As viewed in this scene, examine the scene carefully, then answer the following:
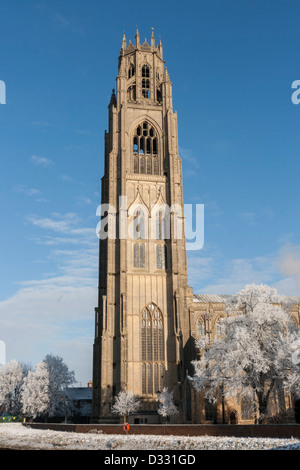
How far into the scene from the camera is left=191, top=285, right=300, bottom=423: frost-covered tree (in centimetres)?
4181

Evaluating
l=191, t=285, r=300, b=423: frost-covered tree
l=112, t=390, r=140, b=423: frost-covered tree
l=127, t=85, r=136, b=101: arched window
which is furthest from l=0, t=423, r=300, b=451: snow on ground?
l=127, t=85, r=136, b=101: arched window

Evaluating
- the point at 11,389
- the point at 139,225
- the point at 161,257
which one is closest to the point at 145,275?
the point at 161,257

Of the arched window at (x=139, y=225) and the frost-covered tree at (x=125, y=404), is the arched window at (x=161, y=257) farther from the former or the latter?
the frost-covered tree at (x=125, y=404)

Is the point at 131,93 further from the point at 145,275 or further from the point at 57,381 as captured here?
the point at 57,381

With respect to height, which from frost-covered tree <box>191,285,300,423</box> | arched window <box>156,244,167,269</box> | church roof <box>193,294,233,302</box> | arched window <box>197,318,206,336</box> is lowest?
frost-covered tree <box>191,285,300,423</box>

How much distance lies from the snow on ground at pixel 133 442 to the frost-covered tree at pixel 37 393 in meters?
28.8

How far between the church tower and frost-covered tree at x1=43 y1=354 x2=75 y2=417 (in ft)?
50.6

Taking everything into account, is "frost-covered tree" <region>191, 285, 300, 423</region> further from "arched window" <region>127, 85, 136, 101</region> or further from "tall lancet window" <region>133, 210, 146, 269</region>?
"arched window" <region>127, 85, 136, 101</region>

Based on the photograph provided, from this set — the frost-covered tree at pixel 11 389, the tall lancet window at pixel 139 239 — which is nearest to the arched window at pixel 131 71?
the tall lancet window at pixel 139 239

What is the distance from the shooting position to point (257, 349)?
42.1 m

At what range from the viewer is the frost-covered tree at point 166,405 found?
5884 cm

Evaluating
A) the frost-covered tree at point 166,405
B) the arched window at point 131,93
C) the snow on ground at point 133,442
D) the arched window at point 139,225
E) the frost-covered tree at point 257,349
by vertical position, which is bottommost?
the snow on ground at point 133,442

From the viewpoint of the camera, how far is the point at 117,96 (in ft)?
256
